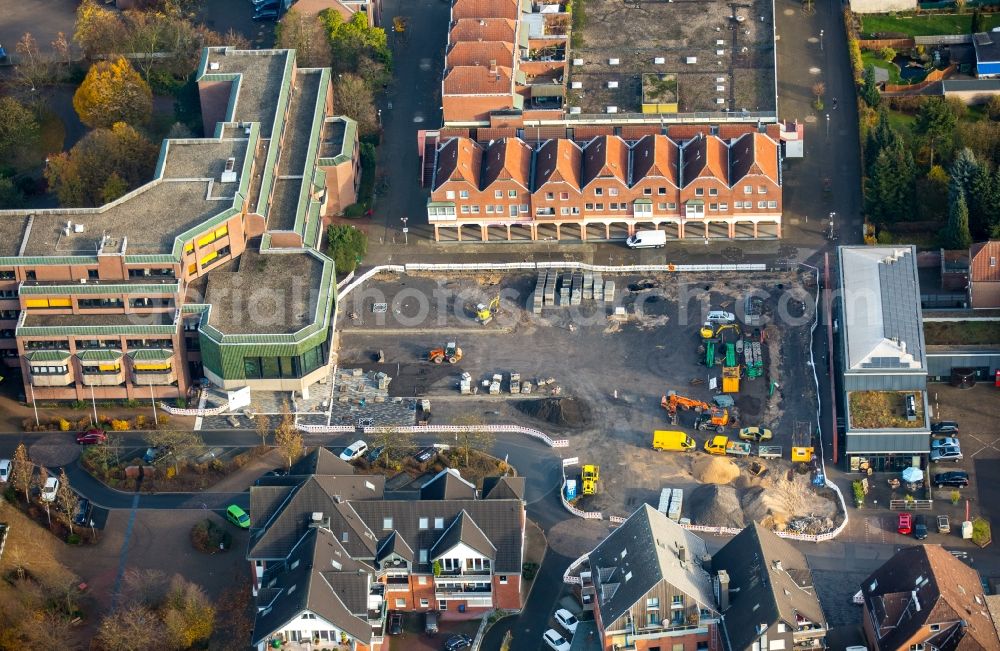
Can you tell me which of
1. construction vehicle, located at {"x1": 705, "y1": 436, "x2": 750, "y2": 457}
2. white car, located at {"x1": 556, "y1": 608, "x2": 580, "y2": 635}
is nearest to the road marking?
white car, located at {"x1": 556, "y1": 608, "x2": 580, "y2": 635}

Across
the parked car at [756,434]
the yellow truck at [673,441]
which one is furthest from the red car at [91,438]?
the parked car at [756,434]

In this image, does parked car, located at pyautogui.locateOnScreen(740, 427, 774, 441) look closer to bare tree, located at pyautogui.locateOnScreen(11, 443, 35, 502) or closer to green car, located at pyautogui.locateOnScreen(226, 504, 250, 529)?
green car, located at pyautogui.locateOnScreen(226, 504, 250, 529)

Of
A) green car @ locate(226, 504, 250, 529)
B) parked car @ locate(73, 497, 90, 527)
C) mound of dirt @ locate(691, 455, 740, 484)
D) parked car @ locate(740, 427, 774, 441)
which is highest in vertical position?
parked car @ locate(740, 427, 774, 441)

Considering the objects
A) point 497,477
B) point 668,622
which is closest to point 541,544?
point 497,477

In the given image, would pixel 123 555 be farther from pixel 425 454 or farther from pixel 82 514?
pixel 425 454

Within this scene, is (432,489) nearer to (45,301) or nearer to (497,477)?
(497,477)

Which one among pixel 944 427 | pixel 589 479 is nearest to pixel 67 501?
pixel 589 479
